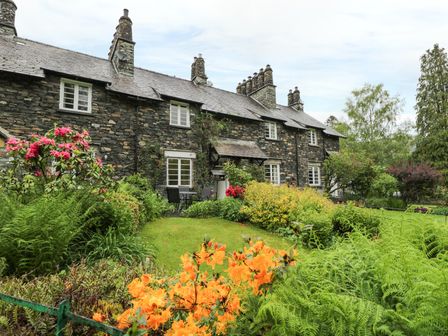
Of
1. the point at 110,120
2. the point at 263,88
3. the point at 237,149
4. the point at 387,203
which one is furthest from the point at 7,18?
the point at 387,203

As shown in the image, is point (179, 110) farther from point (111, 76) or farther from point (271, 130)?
point (271, 130)

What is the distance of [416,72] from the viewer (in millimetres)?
31078

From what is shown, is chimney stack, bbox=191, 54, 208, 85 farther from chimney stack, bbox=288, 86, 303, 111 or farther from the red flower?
chimney stack, bbox=288, 86, 303, 111

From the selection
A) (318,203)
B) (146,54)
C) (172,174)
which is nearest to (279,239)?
(318,203)

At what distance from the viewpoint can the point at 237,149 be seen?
52.6 feet

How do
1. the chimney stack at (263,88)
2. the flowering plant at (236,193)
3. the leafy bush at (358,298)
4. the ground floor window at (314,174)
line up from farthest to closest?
the ground floor window at (314,174) < the chimney stack at (263,88) < the flowering plant at (236,193) < the leafy bush at (358,298)

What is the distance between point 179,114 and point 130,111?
9.40ft

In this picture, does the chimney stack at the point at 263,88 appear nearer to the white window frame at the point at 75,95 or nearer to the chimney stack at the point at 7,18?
the white window frame at the point at 75,95

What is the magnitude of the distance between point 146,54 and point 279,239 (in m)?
15.7

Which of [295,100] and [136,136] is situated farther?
[295,100]

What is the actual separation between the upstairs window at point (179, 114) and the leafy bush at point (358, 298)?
13.7 m

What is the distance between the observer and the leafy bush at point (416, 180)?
18.1 m

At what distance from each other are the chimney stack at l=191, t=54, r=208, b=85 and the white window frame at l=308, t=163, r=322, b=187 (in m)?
11.8

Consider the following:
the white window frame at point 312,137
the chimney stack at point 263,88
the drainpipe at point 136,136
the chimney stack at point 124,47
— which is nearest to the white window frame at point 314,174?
the white window frame at point 312,137
